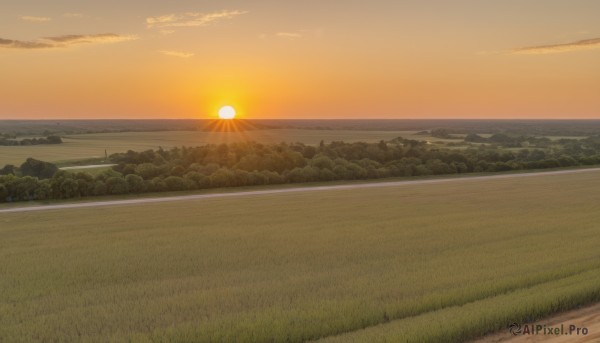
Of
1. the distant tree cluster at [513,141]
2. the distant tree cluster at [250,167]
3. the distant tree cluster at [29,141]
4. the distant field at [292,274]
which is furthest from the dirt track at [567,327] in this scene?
the distant tree cluster at [513,141]

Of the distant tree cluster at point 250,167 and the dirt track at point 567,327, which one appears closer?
the dirt track at point 567,327

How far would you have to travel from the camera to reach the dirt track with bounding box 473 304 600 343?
9586 mm

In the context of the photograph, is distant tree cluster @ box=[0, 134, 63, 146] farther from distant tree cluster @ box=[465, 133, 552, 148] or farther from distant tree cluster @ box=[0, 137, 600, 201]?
distant tree cluster @ box=[465, 133, 552, 148]

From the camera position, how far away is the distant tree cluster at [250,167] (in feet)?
120

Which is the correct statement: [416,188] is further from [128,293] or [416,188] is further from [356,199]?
[128,293]

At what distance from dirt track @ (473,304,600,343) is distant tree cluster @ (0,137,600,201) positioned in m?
32.2

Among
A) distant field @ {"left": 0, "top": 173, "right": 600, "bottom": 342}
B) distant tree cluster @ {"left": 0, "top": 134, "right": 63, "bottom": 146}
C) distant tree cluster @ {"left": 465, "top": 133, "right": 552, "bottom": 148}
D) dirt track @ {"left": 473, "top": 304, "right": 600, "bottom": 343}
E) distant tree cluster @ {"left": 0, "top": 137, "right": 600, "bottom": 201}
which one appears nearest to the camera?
dirt track @ {"left": 473, "top": 304, "right": 600, "bottom": 343}

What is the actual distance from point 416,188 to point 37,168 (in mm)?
31193

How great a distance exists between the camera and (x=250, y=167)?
49219 mm

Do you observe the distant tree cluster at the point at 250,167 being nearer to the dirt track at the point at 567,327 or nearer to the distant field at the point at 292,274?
the distant field at the point at 292,274

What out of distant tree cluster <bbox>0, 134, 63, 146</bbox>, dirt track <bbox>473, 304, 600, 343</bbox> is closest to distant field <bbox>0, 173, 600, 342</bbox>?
dirt track <bbox>473, 304, 600, 343</bbox>

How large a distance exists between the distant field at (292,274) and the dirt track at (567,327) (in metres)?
0.26

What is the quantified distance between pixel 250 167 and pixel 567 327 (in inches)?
1587

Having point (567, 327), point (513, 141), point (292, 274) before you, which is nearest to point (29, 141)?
point (292, 274)
